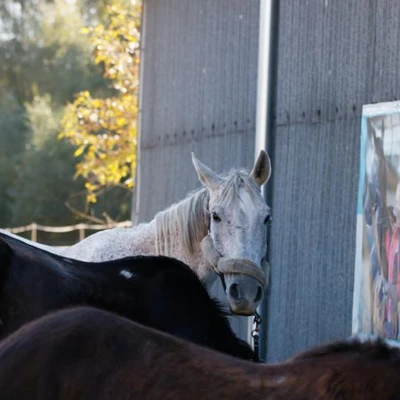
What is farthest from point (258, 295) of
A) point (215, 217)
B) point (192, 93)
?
point (192, 93)

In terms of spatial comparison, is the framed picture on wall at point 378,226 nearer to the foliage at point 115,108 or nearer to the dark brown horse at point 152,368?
the dark brown horse at point 152,368

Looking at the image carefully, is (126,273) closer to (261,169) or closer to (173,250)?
(173,250)

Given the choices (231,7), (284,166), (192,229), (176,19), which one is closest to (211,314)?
(192,229)

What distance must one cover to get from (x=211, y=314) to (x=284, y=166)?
4.01m

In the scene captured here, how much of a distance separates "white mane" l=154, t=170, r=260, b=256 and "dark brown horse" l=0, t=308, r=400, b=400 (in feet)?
8.63

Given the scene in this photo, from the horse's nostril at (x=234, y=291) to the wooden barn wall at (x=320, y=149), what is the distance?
6.61ft

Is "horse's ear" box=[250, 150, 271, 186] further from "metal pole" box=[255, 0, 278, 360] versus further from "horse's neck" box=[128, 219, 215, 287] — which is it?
"metal pole" box=[255, 0, 278, 360]

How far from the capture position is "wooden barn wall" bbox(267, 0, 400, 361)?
7.49 meters

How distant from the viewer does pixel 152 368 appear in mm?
3281

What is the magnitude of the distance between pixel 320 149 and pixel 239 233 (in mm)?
2445

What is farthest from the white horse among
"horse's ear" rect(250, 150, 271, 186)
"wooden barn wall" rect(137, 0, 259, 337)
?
"wooden barn wall" rect(137, 0, 259, 337)

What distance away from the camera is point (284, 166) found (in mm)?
8812

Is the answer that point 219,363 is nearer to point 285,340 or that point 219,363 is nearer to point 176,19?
point 285,340

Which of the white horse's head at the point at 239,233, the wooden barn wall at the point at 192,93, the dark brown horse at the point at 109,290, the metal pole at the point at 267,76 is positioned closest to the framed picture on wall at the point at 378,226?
the white horse's head at the point at 239,233
